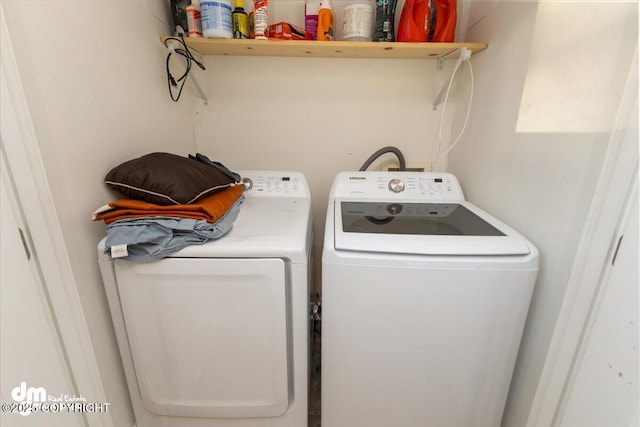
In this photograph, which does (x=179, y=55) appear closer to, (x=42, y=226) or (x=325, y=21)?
(x=325, y=21)

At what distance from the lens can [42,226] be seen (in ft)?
2.57

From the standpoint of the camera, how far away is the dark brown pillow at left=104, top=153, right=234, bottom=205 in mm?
947

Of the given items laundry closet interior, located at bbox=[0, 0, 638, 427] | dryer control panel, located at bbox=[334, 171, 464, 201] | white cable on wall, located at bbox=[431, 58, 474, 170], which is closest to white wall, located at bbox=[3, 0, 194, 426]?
laundry closet interior, located at bbox=[0, 0, 638, 427]

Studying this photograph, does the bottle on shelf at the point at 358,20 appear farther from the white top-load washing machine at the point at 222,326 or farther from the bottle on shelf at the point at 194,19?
the white top-load washing machine at the point at 222,326

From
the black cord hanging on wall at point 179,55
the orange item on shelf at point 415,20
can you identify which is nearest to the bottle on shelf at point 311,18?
the orange item on shelf at point 415,20

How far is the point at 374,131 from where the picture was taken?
5.49 feet

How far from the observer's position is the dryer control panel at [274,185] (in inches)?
56.8

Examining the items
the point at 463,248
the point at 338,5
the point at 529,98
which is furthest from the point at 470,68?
the point at 463,248

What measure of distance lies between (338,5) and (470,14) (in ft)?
2.25

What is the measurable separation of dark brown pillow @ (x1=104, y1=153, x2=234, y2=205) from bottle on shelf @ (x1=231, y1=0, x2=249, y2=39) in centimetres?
67

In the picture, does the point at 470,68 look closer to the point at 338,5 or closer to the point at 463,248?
the point at 338,5

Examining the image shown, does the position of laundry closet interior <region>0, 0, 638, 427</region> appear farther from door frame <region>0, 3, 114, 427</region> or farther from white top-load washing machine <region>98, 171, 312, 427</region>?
white top-load washing machine <region>98, 171, 312, 427</region>

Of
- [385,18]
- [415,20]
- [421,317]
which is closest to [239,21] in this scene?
[385,18]

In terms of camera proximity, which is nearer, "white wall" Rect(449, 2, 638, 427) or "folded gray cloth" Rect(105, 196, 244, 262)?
"white wall" Rect(449, 2, 638, 427)
